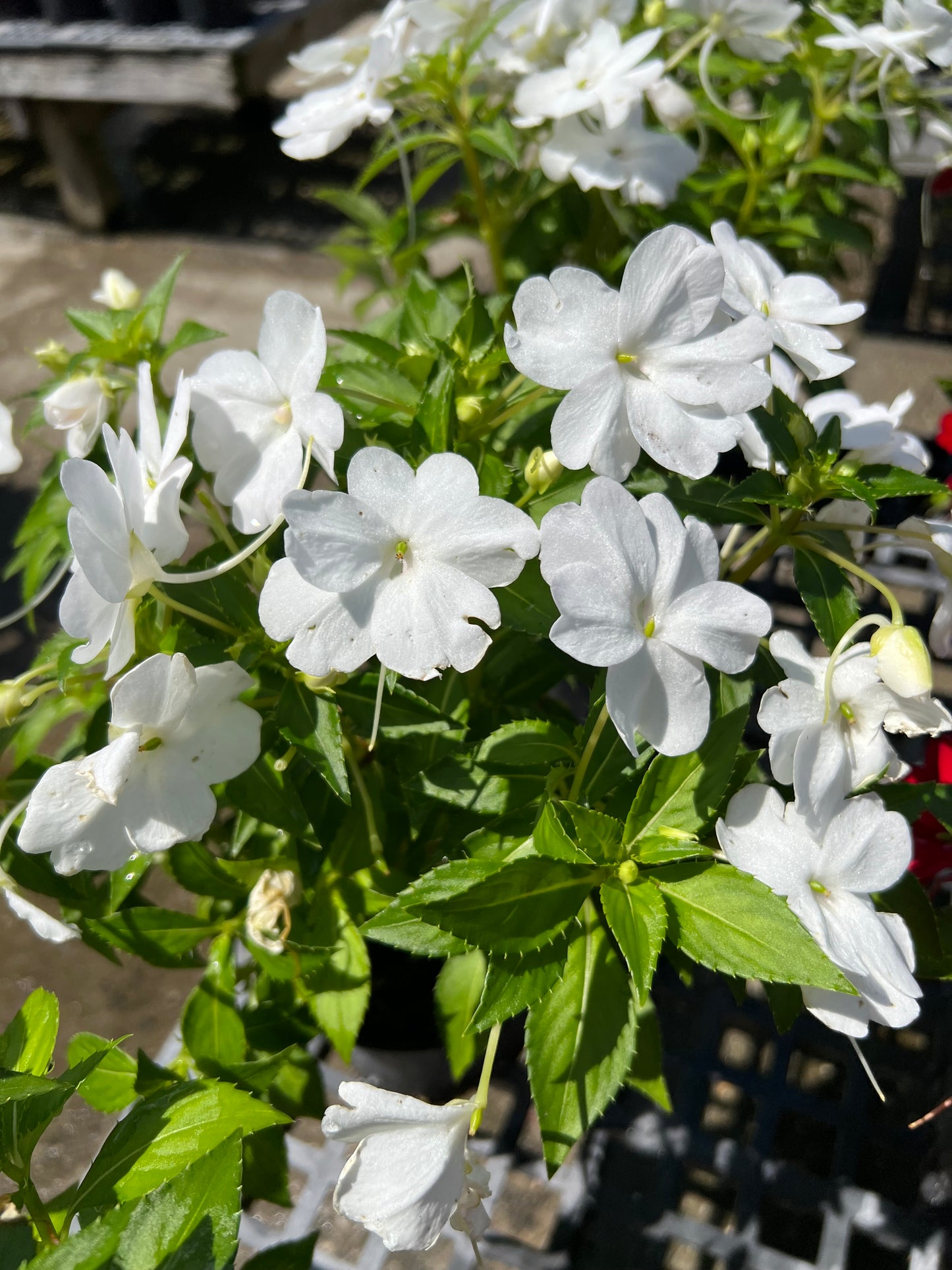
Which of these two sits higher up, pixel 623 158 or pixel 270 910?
pixel 623 158

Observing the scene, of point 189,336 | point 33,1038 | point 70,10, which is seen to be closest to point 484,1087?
point 33,1038

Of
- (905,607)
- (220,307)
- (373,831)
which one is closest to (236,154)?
(220,307)

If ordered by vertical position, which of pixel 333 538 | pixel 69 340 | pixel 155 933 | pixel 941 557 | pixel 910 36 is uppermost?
pixel 910 36

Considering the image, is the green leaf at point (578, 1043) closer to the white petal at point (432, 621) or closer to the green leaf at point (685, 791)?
the green leaf at point (685, 791)

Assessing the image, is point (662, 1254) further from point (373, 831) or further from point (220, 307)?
point (220, 307)

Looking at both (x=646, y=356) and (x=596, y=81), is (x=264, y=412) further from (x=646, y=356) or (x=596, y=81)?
(x=596, y=81)

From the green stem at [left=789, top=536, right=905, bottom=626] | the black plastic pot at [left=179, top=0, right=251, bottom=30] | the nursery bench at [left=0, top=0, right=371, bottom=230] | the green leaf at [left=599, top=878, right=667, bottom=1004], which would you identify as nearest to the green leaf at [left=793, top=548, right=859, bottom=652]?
the green stem at [left=789, top=536, right=905, bottom=626]
